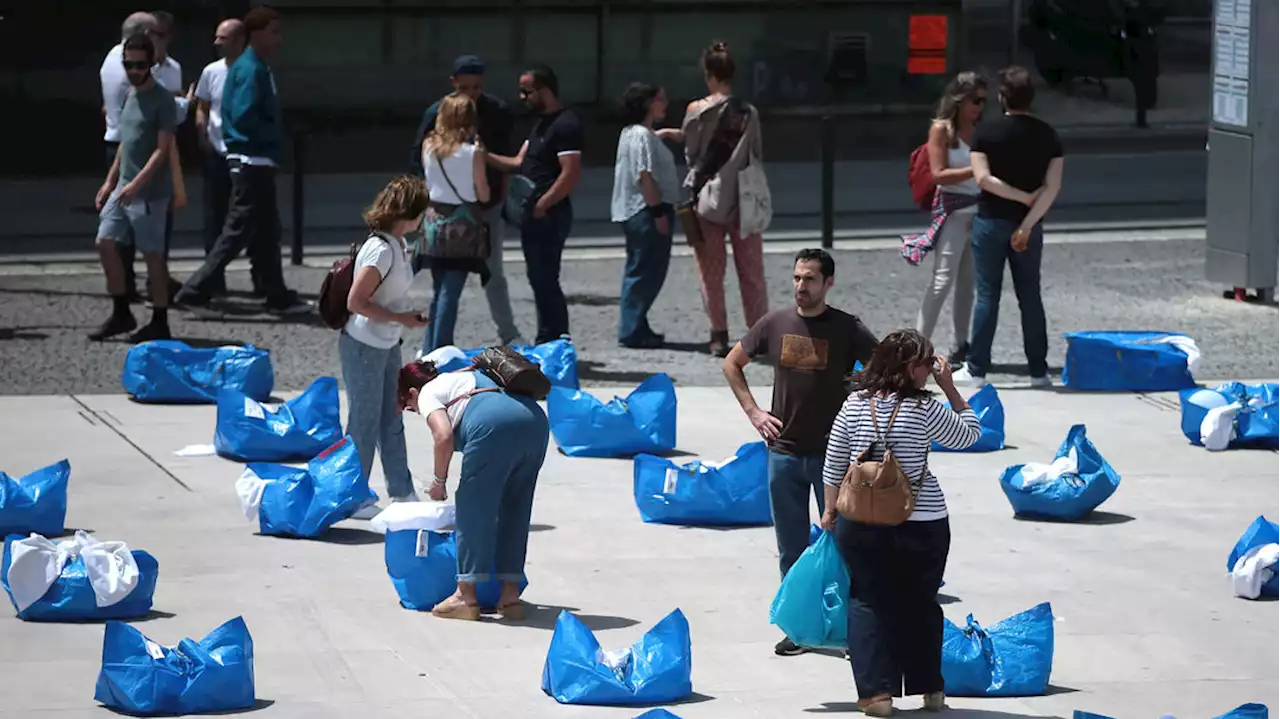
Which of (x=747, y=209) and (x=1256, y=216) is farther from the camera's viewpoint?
(x=1256, y=216)

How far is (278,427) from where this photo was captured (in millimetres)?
10469

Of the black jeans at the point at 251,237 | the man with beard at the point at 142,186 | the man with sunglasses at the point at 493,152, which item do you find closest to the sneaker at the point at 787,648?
the man with sunglasses at the point at 493,152

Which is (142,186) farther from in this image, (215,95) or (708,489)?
(708,489)

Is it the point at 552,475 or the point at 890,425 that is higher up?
the point at 890,425

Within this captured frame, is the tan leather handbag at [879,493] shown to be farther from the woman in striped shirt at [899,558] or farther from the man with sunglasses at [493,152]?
the man with sunglasses at [493,152]

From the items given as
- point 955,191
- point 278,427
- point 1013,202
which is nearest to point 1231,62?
point 955,191

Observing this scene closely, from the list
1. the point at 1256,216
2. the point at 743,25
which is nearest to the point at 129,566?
the point at 1256,216

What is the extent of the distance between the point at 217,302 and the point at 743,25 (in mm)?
14421

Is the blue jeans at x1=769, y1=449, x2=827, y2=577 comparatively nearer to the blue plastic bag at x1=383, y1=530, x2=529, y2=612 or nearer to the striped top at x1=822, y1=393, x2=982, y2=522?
the striped top at x1=822, y1=393, x2=982, y2=522

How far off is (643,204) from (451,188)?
1879 mm

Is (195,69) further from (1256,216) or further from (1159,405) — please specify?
(1159,405)

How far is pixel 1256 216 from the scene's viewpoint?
15.5 meters

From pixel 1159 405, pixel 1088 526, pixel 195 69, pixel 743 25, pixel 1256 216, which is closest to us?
pixel 1088 526

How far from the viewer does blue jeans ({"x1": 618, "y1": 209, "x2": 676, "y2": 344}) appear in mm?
13461
